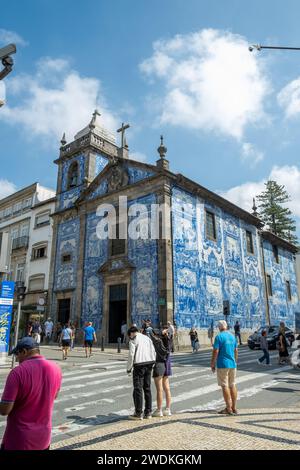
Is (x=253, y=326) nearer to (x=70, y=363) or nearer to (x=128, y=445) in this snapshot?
(x=70, y=363)

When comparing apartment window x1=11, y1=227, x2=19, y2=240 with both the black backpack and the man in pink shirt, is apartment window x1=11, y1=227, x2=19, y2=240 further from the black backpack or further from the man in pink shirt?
the man in pink shirt

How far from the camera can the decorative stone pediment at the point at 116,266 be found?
20942 millimetres

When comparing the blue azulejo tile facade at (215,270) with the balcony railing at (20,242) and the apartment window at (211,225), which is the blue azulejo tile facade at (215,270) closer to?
the apartment window at (211,225)

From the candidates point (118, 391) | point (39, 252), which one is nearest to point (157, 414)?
point (118, 391)

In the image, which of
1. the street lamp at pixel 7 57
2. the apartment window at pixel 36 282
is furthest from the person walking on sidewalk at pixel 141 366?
the apartment window at pixel 36 282

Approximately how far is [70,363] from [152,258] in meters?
8.49

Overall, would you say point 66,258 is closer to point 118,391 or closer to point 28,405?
point 118,391

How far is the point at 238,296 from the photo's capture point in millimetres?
25094

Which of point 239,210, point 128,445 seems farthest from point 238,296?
point 128,445

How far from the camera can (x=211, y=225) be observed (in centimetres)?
2419

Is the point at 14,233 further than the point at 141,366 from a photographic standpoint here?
Yes

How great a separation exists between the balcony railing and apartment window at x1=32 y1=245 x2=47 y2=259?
115cm

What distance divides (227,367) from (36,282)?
23.7 metres

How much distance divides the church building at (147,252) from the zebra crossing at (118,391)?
25.2ft
